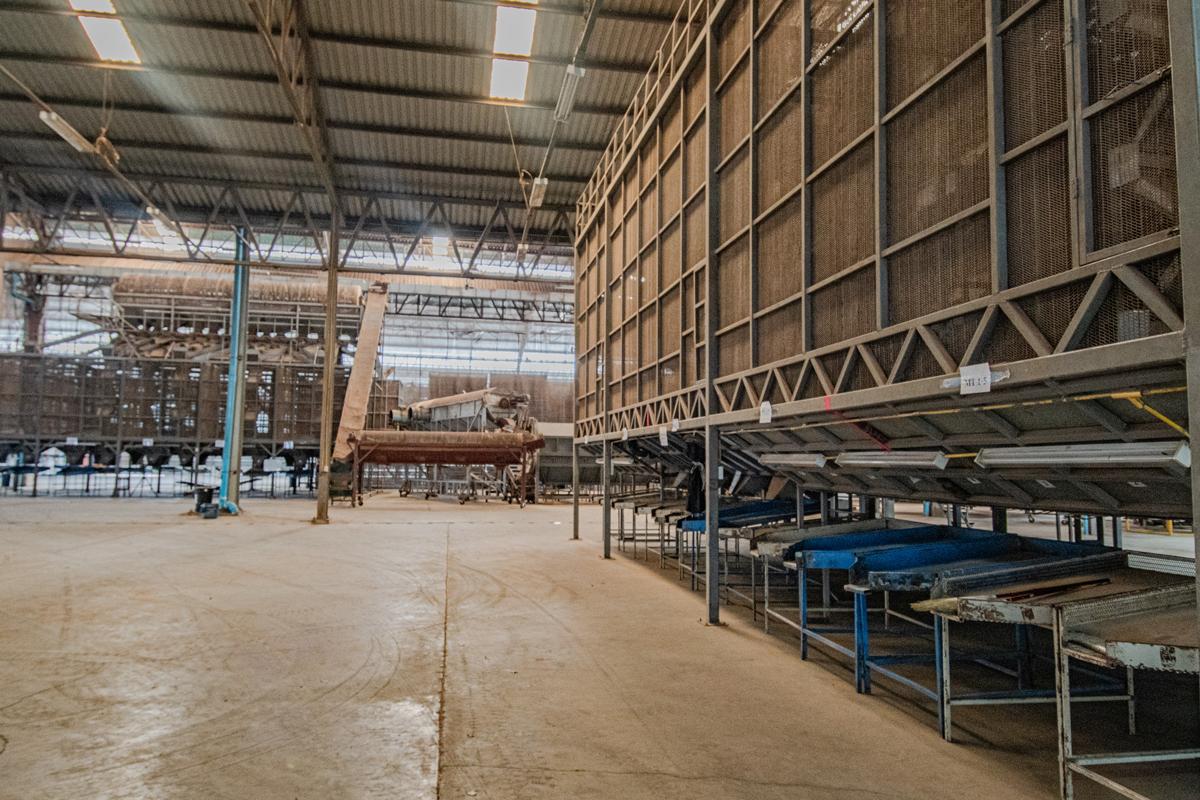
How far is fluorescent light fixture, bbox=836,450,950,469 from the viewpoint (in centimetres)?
589

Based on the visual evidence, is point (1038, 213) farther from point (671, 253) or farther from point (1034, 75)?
point (671, 253)

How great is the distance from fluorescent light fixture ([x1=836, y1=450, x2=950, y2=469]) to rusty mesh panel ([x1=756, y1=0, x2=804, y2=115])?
3.82 m

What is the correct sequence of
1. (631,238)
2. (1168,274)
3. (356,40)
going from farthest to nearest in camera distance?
(356,40)
(631,238)
(1168,274)

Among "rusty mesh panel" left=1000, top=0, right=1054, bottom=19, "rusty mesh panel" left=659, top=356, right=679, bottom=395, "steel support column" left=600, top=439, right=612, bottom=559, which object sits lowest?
"steel support column" left=600, top=439, right=612, bottom=559

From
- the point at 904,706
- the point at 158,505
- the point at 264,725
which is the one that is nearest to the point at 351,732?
the point at 264,725

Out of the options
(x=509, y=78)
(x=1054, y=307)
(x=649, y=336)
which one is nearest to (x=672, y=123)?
(x=649, y=336)

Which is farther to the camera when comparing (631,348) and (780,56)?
(631,348)

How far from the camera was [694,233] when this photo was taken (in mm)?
9766

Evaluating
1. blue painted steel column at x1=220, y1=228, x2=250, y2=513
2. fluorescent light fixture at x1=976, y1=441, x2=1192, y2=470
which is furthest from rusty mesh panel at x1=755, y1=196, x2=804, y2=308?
blue painted steel column at x1=220, y1=228, x2=250, y2=513

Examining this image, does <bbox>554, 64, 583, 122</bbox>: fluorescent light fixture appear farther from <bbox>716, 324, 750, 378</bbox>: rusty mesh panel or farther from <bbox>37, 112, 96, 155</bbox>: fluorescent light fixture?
<bbox>37, 112, 96, 155</bbox>: fluorescent light fixture

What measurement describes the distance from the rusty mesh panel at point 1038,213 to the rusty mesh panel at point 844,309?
1.43 metres

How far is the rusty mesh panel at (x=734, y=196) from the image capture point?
809 cm

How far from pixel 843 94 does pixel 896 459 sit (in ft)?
11.1

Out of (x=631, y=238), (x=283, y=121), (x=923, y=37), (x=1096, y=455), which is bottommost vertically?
(x=1096, y=455)
